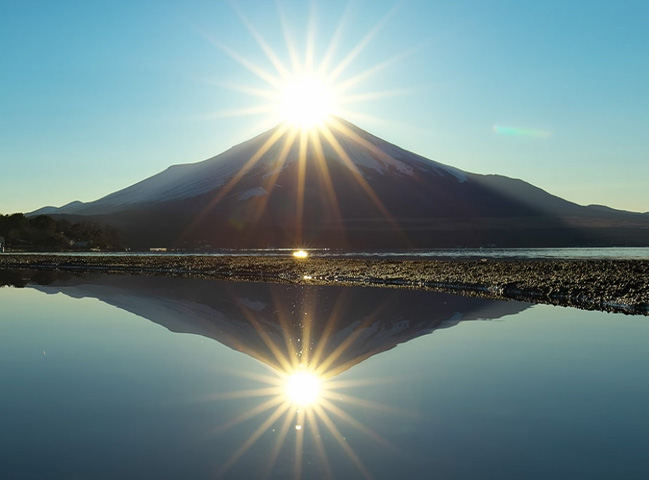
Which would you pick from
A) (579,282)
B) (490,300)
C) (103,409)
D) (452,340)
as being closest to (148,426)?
(103,409)

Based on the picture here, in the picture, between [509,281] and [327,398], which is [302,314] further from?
[509,281]

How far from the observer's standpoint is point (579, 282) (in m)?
37.9

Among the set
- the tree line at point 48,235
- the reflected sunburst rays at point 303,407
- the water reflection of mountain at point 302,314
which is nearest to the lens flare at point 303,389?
the reflected sunburst rays at point 303,407

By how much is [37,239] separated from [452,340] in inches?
6551

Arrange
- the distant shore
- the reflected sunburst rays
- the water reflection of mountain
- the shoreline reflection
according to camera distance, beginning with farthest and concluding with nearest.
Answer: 1. the distant shore
2. the water reflection of mountain
3. the shoreline reflection
4. the reflected sunburst rays

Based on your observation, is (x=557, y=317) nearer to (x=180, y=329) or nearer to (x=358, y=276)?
(x=180, y=329)

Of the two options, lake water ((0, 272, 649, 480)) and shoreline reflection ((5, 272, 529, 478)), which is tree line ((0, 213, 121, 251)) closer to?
shoreline reflection ((5, 272, 529, 478))

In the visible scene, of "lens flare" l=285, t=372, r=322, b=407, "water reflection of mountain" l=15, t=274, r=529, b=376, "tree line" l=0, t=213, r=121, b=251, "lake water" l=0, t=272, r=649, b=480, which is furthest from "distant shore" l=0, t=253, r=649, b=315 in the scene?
"tree line" l=0, t=213, r=121, b=251

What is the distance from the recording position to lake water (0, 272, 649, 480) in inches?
345

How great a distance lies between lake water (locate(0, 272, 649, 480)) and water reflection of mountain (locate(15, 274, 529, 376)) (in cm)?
18

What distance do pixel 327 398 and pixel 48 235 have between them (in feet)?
556

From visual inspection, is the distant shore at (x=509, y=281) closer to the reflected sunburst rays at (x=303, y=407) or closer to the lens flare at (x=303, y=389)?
the reflected sunburst rays at (x=303, y=407)

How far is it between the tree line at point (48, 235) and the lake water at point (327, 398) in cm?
15107

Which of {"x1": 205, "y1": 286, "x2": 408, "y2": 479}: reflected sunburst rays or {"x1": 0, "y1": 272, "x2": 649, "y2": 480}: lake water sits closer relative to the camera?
{"x1": 0, "y1": 272, "x2": 649, "y2": 480}: lake water
